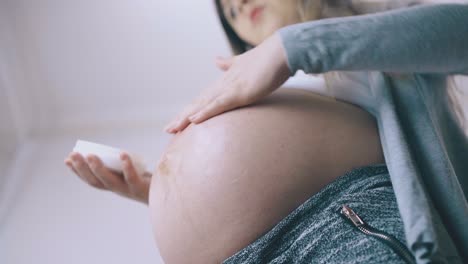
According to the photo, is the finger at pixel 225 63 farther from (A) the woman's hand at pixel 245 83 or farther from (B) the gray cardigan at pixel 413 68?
(B) the gray cardigan at pixel 413 68

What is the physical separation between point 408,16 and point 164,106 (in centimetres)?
89

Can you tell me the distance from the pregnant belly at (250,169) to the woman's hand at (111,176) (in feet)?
0.47

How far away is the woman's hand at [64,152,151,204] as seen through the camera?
2.44ft

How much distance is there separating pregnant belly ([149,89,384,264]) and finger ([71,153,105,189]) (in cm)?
18

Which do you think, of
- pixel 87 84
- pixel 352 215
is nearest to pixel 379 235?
pixel 352 215

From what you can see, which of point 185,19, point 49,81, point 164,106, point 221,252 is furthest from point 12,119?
point 221,252

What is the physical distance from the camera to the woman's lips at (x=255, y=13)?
0.78 m

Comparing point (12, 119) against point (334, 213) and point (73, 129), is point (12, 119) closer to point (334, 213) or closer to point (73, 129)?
point (73, 129)

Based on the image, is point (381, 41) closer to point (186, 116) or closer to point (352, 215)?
point (352, 215)

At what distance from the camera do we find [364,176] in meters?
0.57

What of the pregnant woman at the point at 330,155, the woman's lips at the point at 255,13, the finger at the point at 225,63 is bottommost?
the pregnant woman at the point at 330,155

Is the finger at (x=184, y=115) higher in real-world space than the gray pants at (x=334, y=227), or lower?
higher

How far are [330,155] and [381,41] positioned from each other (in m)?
0.16

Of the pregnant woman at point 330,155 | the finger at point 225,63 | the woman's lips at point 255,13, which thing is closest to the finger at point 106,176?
the pregnant woman at point 330,155
